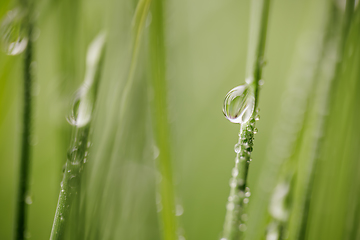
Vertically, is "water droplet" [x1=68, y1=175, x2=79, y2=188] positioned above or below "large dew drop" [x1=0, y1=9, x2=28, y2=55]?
below

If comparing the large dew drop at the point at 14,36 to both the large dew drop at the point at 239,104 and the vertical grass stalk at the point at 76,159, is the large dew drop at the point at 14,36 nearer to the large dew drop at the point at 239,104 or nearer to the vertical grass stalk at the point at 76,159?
the vertical grass stalk at the point at 76,159

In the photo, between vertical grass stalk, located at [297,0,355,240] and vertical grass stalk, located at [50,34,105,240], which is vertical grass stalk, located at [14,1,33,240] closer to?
vertical grass stalk, located at [50,34,105,240]

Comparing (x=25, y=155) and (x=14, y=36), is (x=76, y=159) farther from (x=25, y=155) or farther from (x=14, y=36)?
(x=14, y=36)

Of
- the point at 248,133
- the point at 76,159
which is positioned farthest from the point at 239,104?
the point at 76,159

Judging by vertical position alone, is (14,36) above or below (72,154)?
above

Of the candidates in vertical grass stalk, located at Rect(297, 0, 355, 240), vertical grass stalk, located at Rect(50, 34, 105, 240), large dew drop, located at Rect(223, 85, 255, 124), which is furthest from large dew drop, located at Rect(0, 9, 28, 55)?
vertical grass stalk, located at Rect(297, 0, 355, 240)

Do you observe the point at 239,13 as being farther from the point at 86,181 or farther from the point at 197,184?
the point at 86,181
